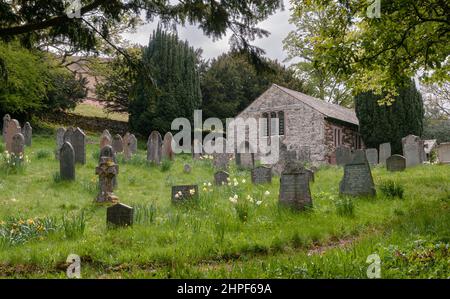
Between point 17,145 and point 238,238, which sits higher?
point 17,145

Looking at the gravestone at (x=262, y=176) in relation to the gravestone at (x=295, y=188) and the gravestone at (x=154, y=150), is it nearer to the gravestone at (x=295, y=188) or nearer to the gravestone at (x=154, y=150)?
the gravestone at (x=295, y=188)

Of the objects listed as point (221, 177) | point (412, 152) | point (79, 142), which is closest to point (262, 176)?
point (221, 177)

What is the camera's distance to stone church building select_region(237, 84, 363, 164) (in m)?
25.2

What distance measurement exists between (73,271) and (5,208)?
A: 4.25 m

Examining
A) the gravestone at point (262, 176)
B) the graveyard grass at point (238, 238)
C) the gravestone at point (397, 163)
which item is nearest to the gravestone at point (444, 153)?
the gravestone at point (397, 163)

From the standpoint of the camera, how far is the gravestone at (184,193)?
28.6 ft

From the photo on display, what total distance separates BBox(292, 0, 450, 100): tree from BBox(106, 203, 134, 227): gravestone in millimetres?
4412

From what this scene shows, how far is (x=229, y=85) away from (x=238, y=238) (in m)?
30.5

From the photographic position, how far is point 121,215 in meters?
6.96

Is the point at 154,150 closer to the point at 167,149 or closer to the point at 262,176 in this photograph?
the point at 167,149

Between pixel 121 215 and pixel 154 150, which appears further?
pixel 154 150

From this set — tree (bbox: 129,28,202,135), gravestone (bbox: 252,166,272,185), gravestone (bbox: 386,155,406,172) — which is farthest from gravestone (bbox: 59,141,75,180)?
tree (bbox: 129,28,202,135)

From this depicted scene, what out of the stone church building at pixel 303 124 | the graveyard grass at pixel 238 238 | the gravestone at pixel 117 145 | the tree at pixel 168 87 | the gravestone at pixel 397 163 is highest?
the tree at pixel 168 87

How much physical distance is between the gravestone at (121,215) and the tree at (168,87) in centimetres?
2165
